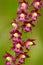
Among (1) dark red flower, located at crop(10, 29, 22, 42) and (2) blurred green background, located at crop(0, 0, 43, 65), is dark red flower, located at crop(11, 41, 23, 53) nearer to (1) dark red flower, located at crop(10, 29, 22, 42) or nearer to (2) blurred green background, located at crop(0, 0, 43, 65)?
(1) dark red flower, located at crop(10, 29, 22, 42)

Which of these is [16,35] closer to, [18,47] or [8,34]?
[18,47]

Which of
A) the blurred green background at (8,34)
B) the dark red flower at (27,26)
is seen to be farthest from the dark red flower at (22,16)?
the blurred green background at (8,34)

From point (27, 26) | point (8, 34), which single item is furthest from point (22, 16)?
point (8, 34)

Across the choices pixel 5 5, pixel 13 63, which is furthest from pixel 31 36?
pixel 13 63

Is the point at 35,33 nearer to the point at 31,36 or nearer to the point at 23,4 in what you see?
the point at 31,36

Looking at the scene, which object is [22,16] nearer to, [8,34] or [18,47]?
[18,47]

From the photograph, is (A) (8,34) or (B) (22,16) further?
(A) (8,34)

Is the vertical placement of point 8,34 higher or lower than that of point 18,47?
higher

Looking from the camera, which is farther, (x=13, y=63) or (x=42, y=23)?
(x=42, y=23)

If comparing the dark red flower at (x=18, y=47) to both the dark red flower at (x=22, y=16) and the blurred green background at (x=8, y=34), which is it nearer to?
the dark red flower at (x=22, y=16)
